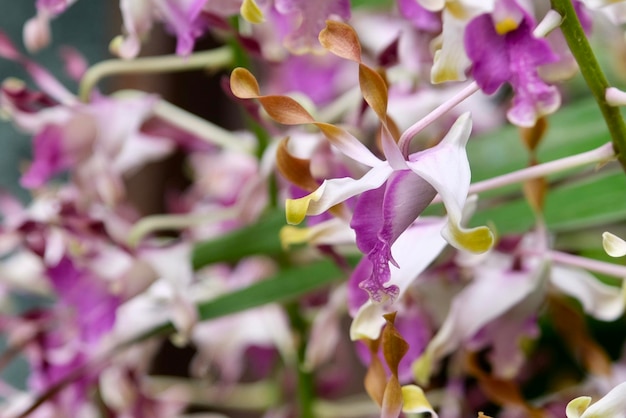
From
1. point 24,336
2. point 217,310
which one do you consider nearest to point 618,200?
point 217,310

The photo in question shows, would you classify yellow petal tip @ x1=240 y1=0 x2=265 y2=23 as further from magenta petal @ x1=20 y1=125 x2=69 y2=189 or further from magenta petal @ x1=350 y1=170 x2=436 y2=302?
magenta petal @ x1=20 y1=125 x2=69 y2=189

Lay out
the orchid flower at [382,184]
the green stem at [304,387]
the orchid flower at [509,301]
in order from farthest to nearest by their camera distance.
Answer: the green stem at [304,387], the orchid flower at [509,301], the orchid flower at [382,184]

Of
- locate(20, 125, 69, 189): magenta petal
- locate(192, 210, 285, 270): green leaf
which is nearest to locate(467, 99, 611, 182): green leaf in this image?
locate(192, 210, 285, 270): green leaf

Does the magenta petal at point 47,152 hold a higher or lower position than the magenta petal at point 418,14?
lower

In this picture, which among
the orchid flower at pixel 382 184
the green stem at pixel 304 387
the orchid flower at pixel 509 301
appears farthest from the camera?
the green stem at pixel 304 387

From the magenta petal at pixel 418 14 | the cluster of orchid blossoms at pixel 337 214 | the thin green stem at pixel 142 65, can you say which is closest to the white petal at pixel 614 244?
the cluster of orchid blossoms at pixel 337 214

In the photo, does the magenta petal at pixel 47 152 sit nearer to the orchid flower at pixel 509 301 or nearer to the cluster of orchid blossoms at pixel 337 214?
the cluster of orchid blossoms at pixel 337 214

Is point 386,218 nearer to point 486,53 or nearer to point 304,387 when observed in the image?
point 486,53

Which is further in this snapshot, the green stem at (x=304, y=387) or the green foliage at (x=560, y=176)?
the green stem at (x=304, y=387)

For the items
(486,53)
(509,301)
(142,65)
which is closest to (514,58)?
(486,53)
